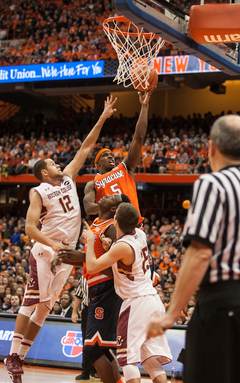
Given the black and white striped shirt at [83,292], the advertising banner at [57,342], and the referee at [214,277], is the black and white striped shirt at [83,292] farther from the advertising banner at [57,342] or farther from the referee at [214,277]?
the referee at [214,277]

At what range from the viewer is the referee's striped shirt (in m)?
2.50

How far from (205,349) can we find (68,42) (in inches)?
782

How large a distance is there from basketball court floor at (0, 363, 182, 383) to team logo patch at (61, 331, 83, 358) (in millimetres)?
310

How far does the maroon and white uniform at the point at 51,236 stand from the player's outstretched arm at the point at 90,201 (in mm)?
133

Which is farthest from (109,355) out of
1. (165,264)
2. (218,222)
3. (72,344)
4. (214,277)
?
(165,264)

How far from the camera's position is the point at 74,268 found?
14680 millimetres

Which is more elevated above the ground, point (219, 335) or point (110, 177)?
point (110, 177)

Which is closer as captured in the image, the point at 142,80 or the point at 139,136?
the point at 139,136

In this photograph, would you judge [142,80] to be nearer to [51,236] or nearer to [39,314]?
[51,236]

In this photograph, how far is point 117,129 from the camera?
21562 millimetres

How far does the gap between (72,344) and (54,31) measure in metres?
17.2

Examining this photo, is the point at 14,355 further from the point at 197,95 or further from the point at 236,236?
the point at 197,95

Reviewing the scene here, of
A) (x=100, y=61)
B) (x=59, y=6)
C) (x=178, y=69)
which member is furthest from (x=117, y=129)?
(x=59, y=6)

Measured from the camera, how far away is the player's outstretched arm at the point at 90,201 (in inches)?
223
